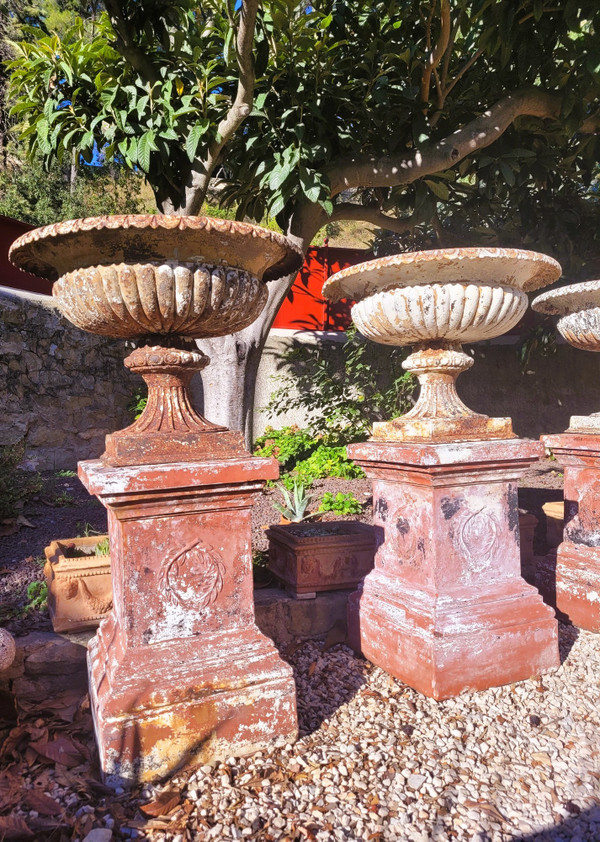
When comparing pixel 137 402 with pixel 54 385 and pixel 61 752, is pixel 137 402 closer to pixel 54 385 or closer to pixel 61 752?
pixel 54 385

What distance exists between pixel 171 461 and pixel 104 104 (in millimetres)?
2510

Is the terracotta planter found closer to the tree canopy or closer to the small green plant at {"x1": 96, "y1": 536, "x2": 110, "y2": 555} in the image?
the tree canopy

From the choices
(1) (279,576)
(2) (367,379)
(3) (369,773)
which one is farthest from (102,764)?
(2) (367,379)

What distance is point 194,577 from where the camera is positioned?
1.83 m

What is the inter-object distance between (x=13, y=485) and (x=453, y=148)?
4.03 meters

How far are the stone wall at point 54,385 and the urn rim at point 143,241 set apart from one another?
3.98 metres

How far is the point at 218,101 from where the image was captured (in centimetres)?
342

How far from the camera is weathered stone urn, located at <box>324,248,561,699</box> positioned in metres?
2.12

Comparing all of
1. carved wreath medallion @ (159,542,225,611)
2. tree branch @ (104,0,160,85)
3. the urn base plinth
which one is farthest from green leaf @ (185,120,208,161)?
the urn base plinth

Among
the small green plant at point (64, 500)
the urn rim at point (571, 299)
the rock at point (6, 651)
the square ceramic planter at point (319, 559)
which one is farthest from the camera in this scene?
the small green plant at point (64, 500)

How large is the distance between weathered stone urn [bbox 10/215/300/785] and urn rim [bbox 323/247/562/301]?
17.7 inches

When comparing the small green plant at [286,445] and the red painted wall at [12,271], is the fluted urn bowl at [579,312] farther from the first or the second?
the red painted wall at [12,271]

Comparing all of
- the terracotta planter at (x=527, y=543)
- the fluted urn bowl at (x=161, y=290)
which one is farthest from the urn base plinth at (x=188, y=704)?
the terracotta planter at (x=527, y=543)

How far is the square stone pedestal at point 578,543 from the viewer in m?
2.74
